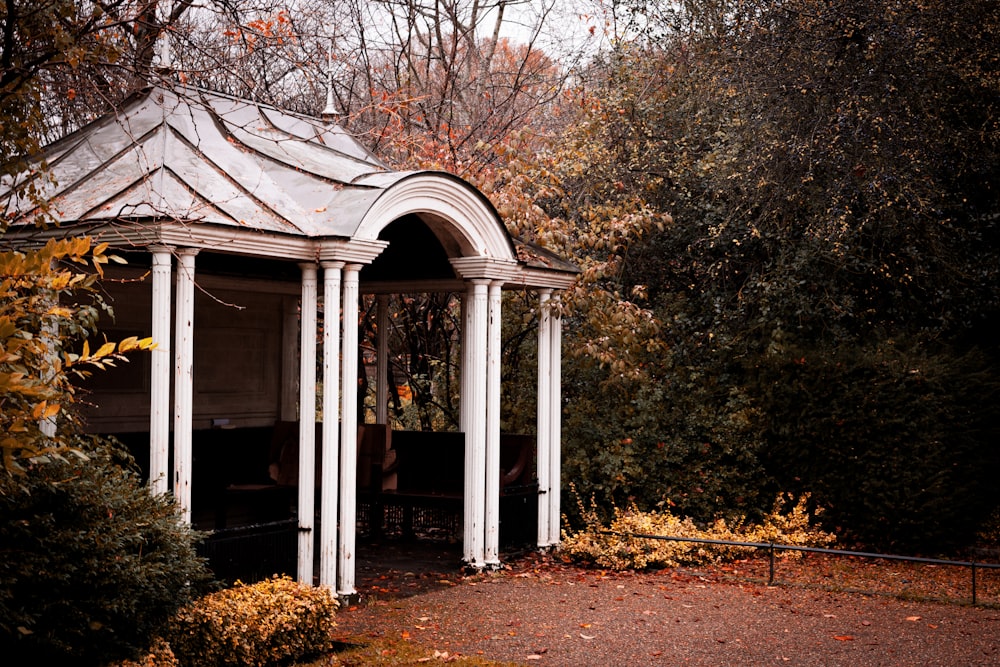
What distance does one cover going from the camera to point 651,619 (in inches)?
339

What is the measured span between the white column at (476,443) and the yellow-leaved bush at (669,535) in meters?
1.39

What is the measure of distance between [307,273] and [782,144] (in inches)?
249

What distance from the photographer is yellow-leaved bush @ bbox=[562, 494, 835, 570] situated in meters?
10.9

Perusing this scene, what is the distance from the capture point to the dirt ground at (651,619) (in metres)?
7.57

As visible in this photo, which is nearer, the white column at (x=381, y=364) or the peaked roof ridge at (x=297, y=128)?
the peaked roof ridge at (x=297, y=128)

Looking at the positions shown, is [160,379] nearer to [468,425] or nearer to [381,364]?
[468,425]

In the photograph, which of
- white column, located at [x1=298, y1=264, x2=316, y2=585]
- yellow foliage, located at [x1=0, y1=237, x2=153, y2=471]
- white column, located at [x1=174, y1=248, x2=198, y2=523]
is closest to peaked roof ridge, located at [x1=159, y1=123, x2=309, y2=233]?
white column, located at [x1=298, y1=264, x2=316, y2=585]

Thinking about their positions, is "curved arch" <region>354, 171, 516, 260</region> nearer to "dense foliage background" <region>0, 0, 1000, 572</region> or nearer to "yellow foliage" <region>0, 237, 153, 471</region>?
"dense foliage background" <region>0, 0, 1000, 572</region>

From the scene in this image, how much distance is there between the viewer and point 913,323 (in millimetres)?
13492

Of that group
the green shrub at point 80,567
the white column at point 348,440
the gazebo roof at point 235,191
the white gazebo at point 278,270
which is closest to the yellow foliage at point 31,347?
the green shrub at point 80,567

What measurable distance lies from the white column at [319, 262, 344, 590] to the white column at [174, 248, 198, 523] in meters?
1.26

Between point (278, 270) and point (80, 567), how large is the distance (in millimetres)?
6570

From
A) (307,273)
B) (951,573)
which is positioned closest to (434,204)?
(307,273)

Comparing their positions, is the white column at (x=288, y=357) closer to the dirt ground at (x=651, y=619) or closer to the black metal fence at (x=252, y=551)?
the dirt ground at (x=651, y=619)
